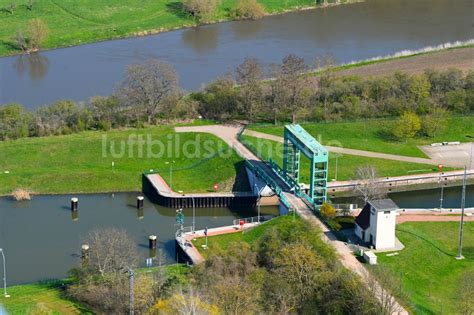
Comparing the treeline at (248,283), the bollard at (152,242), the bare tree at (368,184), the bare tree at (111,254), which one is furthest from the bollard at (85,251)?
the bare tree at (368,184)

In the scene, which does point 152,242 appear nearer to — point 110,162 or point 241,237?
point 241,237

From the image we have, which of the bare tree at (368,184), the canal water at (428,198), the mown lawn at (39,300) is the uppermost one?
the bare tree at (368,184)

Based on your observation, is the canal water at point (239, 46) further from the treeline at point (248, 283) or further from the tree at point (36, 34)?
the treeline at point (248, 283)

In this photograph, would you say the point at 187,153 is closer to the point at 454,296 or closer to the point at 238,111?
the point at 238,111

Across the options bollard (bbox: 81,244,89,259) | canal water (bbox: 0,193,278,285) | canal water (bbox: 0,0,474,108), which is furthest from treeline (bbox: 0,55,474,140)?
bollard (bbox: 81,244,89,259)

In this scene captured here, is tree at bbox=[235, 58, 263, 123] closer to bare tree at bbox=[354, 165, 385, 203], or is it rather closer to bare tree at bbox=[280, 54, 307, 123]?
bare tree at bbox=[280, 54, 307, 123]

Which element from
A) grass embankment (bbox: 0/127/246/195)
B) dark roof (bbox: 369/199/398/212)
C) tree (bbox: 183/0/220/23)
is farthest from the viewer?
tree (bbox: 183/0/220/23)
